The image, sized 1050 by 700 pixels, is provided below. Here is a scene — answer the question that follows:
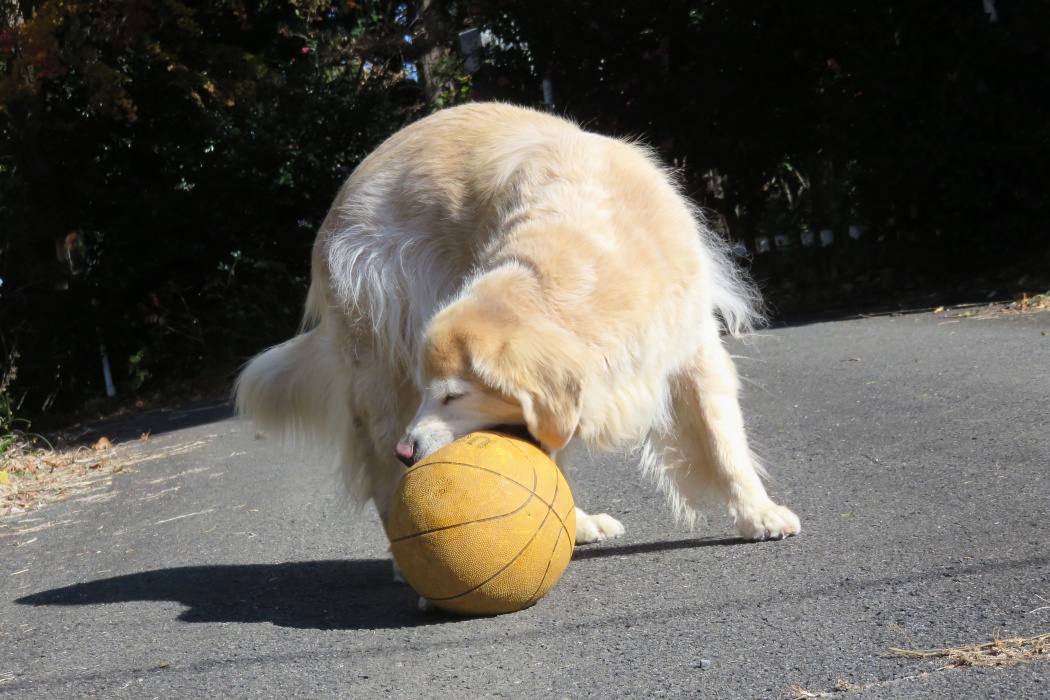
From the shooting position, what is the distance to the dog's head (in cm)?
360

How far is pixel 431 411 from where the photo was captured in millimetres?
3752

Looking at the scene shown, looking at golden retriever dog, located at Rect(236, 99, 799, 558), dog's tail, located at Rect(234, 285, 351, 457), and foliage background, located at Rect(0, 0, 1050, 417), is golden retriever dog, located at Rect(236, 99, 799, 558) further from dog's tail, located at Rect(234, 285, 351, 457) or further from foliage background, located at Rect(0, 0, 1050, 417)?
foliage background, located at Rect(0, 0, 1050, 417)

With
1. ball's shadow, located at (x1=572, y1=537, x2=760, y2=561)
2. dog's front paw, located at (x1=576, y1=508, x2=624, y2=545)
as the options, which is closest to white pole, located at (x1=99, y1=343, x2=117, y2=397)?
dog's front paw, located at (x1=576, y1=508, x2=624, y2=545)

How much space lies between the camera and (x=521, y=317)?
371cm

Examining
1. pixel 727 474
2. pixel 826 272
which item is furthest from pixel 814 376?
pixel 826 272

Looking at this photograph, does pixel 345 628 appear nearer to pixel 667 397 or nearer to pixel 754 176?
pixel 667 397

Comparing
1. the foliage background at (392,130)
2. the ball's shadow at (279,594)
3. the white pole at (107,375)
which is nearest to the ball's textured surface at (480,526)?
the ball's shadow at (279,594)

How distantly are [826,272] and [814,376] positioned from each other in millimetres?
5736

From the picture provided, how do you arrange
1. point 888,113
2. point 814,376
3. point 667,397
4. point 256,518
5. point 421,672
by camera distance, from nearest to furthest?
point 421,672 < point 667,397 < point 256,518 < point 814,376 < point 888,113

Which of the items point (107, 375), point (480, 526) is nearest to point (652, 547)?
point (480, 526)

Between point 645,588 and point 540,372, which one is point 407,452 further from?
point 645,588

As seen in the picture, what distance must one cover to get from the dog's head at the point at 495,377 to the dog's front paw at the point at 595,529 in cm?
109

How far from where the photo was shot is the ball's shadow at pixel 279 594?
3.97 meters

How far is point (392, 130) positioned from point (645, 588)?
12675 mm
